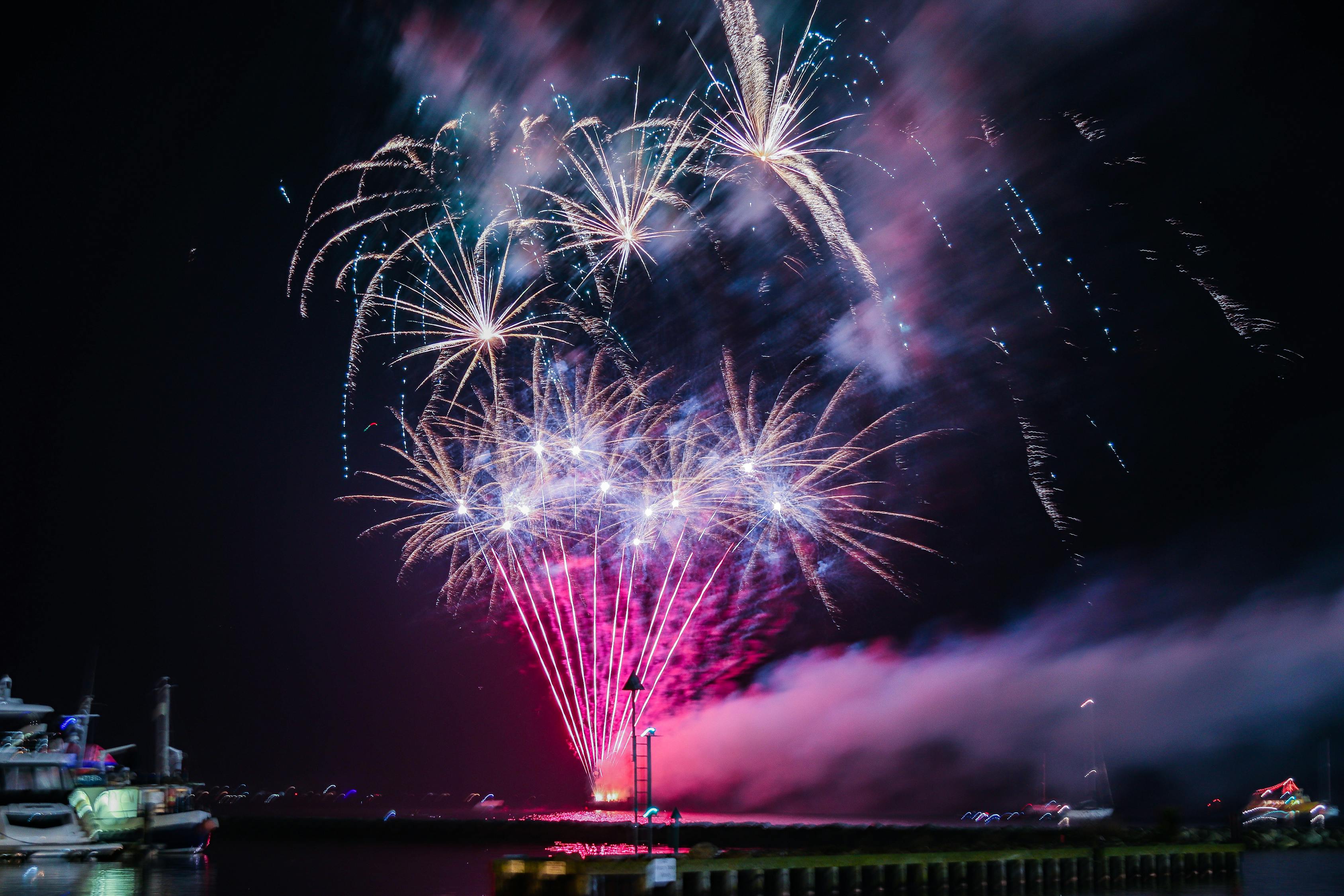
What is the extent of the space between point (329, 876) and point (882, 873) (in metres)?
17.9

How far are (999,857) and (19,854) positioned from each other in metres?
32.4

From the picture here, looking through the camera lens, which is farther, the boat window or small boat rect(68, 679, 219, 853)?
small boat rect(68, 679, 219, 853)

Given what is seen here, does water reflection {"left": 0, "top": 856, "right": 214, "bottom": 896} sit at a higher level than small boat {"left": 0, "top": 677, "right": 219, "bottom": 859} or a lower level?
lower

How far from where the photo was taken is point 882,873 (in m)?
28.4

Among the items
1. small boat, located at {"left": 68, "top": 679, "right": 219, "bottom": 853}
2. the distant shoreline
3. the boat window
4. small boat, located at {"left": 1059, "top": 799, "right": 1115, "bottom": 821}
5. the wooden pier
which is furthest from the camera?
small boat, located at {"left": 1059, "top": 799, "right": 1115, "bottom": 821}

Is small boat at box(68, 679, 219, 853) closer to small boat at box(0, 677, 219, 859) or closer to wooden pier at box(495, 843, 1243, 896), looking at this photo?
small boat at box(0, 677, 219, 859)

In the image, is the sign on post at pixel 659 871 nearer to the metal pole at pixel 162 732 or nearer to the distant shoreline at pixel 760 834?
the distant shoreline at pixel 760 834

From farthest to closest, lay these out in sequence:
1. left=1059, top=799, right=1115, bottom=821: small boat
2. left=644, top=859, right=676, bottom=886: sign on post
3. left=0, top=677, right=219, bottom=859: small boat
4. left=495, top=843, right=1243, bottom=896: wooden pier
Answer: left=1059, top=799, right=1115, bottom=821: small boat < left=0, top=677, right=219, bottom=859: small boat < left=495, top=843, right=1243, bottom=896: wooden pier < left=644, top=859, right=676, bottom=886: sign on post

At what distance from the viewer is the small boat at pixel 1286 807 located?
8638 centimetres

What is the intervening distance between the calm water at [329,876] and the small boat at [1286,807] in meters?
39.3

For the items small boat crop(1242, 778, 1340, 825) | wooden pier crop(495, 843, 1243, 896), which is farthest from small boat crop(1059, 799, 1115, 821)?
wooden pier crop(495, 843, 1243, 896)

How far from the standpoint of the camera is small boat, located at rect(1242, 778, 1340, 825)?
283 feet

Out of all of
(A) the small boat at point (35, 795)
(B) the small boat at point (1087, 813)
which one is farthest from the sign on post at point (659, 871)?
(B) the small boat at point (1087, 813)

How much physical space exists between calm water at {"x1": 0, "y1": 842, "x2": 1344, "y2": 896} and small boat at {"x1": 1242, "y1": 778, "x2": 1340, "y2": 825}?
39286 millimetres
